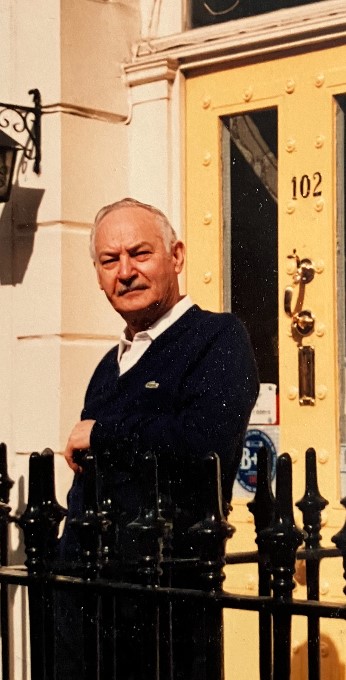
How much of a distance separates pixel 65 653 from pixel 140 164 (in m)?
2.87

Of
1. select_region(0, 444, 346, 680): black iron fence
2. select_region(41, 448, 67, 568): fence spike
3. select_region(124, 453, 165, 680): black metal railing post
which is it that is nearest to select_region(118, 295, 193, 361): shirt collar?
select_region(0, 444, 346, 680): black iron fence

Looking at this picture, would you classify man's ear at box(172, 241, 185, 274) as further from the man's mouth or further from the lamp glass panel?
the lamp glass panel

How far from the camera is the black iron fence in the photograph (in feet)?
7.82

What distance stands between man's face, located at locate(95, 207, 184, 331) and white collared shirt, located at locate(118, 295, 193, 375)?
0.07ft

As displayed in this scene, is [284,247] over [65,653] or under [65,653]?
over

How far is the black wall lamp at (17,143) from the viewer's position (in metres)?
5.38

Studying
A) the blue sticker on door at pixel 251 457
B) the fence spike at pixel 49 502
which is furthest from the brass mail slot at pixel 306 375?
the fence spike at pixel 49 502

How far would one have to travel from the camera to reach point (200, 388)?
318cm

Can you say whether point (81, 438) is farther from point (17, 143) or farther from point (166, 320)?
point (17, 143)

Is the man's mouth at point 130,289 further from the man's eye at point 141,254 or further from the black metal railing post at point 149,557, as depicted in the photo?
the black metal railing post at point 149,557

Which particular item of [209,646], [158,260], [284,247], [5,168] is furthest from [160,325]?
[5,168]

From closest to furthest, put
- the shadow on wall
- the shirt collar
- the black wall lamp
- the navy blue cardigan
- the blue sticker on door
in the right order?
1. the navy blue cardigan
2. the shirt collar
3. the blue sticker on door
4. the black wall lamp
5. the shadow on wall

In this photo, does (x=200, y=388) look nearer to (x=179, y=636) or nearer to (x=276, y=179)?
(x=179, y=636)

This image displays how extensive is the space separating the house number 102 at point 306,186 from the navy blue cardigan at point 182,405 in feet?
5.90
